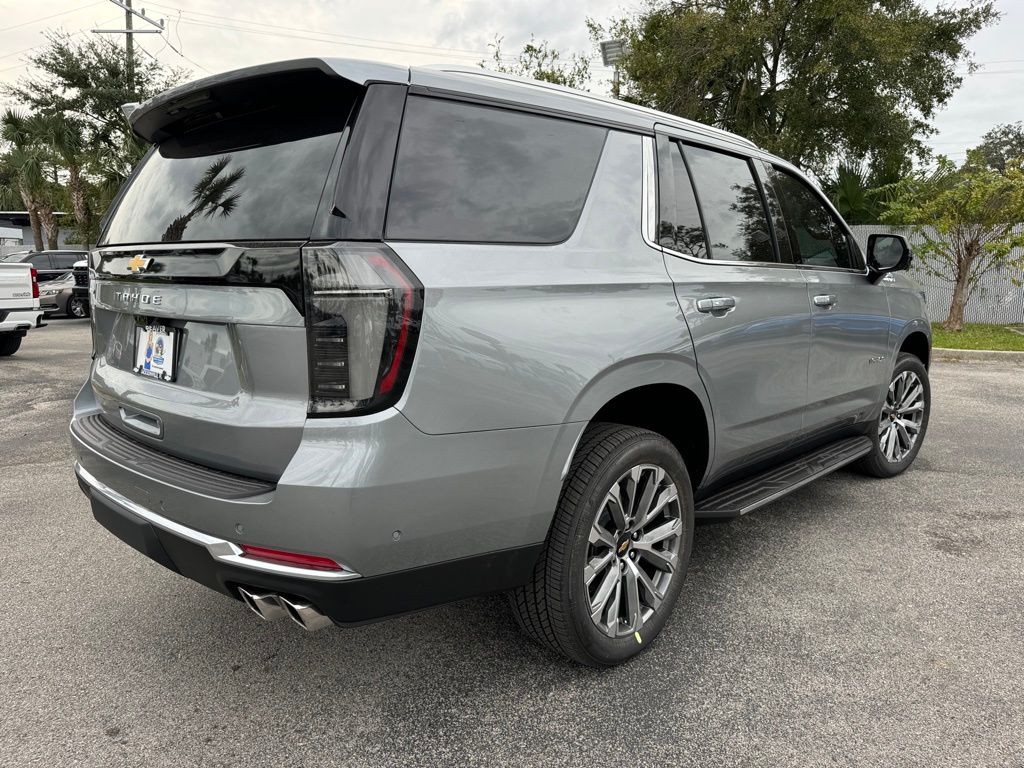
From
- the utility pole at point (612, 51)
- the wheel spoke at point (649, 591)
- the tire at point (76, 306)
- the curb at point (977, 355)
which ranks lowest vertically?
the tire at point (76, 306)

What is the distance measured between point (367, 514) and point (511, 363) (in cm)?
55

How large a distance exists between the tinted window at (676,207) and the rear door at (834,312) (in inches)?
31.1

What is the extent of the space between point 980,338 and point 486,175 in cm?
1277

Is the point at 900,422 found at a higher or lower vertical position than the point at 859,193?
lower

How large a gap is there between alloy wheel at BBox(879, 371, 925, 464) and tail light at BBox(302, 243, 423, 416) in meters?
3.53

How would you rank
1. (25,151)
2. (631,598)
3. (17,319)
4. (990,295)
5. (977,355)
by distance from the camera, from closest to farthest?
(631,598)
(17,319)
(977,355)
(990,295)
(25,151)

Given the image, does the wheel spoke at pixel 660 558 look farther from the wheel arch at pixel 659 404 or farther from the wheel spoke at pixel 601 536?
the wheel arch at pixel 659 404

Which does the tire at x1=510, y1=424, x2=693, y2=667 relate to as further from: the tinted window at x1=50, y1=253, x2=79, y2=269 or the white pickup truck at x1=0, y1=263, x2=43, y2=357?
the tinted window at x1=50, y1=253, x2=79, y2=269

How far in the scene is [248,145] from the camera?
87.1 inches

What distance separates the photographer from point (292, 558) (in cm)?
188

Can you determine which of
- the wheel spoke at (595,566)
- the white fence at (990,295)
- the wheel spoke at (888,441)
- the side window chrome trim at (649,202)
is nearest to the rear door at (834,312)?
the wheel spoke at (888,441)

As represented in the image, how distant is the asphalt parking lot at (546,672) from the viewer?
6.93ft

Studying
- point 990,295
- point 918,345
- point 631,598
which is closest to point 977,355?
point 990,295

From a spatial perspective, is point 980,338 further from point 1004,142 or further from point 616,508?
point 1004,142
